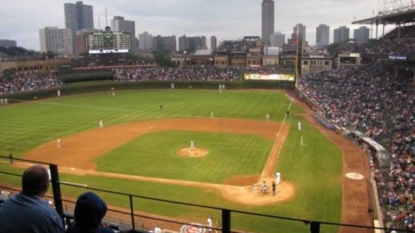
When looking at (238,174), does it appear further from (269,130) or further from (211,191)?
(269,130)

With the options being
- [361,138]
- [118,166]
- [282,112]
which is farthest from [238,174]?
[282,112]

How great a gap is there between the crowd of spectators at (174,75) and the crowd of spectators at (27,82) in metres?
12.5

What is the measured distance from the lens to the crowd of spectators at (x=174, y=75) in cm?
7688

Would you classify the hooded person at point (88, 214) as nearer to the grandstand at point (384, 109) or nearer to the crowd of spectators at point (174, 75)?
the grandstand at point (384, 109)

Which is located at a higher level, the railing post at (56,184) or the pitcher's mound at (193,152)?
the railing post at (56,184)

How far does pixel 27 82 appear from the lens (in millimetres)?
65562

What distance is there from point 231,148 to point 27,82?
49.0 m

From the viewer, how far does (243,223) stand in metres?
18.0

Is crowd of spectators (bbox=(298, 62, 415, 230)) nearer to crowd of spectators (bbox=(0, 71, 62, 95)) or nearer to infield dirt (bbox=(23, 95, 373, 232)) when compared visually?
infield dirt (bbox=(23, 95, 373, 232))

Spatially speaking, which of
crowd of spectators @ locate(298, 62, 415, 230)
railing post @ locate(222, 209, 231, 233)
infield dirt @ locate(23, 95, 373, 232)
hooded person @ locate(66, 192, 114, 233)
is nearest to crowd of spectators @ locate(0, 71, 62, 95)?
infield dirt @ locate(23, 95, 373, 232)

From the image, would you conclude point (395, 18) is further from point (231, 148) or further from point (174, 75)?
point (174, 75)

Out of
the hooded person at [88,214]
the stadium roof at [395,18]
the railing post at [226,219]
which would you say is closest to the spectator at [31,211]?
the hooded person at [88,214]

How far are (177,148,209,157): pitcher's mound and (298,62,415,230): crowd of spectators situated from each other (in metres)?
12.6

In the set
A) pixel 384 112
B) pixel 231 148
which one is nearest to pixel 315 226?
pixel 231 148
